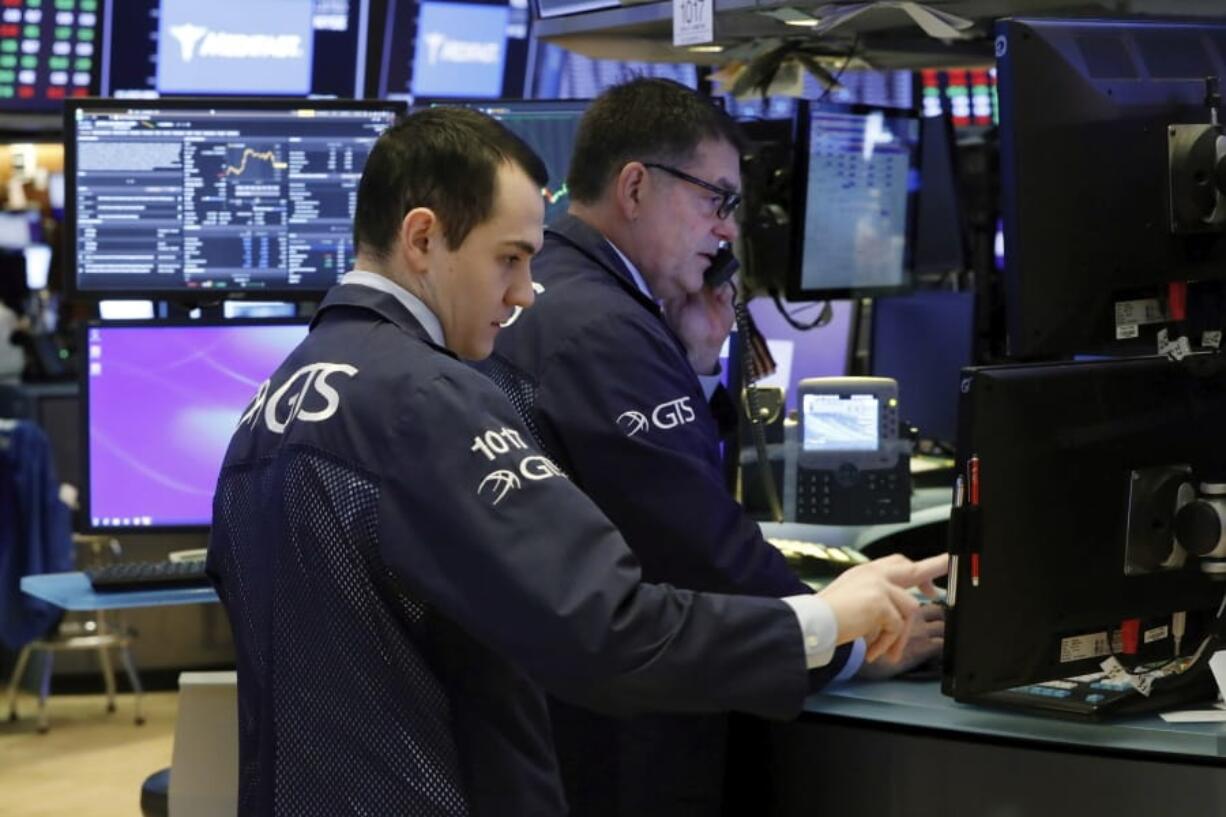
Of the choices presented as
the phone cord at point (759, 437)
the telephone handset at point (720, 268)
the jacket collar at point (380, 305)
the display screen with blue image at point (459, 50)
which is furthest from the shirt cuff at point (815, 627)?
the display screen with blue image at point (459, 50)

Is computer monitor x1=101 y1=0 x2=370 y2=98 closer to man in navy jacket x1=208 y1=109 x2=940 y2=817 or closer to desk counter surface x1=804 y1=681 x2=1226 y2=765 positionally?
desk counter surface x1=804 y1=681 x2=1226 y2=765

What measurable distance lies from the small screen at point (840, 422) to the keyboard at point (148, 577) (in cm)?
116

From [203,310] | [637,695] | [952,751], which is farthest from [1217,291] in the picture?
[203,310]

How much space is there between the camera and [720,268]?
284cm

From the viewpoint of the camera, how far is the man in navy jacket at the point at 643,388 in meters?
2.37

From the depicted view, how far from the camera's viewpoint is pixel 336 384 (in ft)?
6.07

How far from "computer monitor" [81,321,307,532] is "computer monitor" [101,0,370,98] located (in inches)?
72.5

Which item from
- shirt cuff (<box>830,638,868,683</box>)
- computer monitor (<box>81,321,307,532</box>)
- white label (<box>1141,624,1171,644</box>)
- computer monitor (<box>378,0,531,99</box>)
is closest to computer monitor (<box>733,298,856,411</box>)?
computer monitor (<box>81,321,307,532</box>)

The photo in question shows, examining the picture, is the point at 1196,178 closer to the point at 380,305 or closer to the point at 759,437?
the point at 380,305

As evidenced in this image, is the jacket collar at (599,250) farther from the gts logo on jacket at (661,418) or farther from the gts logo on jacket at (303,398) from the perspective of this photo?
the gts logo on jacket at (303,398)

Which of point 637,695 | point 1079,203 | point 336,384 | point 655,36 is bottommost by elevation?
point 637,695

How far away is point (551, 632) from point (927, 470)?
230 centimetres

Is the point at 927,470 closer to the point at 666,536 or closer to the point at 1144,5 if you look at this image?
the point at 1144,5

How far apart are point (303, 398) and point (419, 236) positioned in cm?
20
